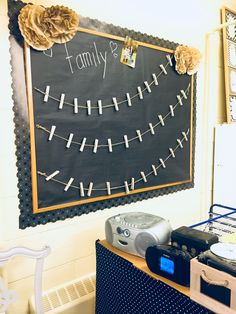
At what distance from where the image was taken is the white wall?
1315mm

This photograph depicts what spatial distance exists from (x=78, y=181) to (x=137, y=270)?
0.62 m

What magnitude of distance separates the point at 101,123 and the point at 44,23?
1.96 ft

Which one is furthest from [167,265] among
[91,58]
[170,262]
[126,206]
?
[91,58]

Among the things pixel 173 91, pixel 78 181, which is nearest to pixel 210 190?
pixel 173 91

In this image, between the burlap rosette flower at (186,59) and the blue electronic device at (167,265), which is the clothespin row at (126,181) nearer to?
the burlap rosette flower at (186,59)

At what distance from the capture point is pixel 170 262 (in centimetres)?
101

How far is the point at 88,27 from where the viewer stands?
1503 mm

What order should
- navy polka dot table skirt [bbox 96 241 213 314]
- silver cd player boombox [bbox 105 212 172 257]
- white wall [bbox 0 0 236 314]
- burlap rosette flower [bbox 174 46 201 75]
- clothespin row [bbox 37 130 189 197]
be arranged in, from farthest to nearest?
burlap rosette flower [bbox 174 46 201 75]
clothespin row [bbox 37 130 189 197]
white wall [bbox 0 0 236 314]
silver cd player boombox [bbox 105 212 172 257]
navy polka dot table skirt [bbox 96 241 213 314]

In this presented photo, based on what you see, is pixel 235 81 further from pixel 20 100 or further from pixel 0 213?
pixel 0 213

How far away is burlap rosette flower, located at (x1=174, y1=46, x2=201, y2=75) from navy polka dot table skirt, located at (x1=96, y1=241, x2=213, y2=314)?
133cm

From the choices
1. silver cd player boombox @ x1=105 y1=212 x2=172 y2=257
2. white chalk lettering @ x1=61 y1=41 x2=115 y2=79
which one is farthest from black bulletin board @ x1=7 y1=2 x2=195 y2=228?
silver cd player boombox @ x1=105 y1=212 x2=172 y2=257

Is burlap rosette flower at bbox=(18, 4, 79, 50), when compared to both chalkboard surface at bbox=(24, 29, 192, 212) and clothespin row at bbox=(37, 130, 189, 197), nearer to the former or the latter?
chalkboard surface at bbox=(24, 29, 192, 212)

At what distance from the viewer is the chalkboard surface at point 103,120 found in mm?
1410

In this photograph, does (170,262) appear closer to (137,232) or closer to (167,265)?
(167,265)
